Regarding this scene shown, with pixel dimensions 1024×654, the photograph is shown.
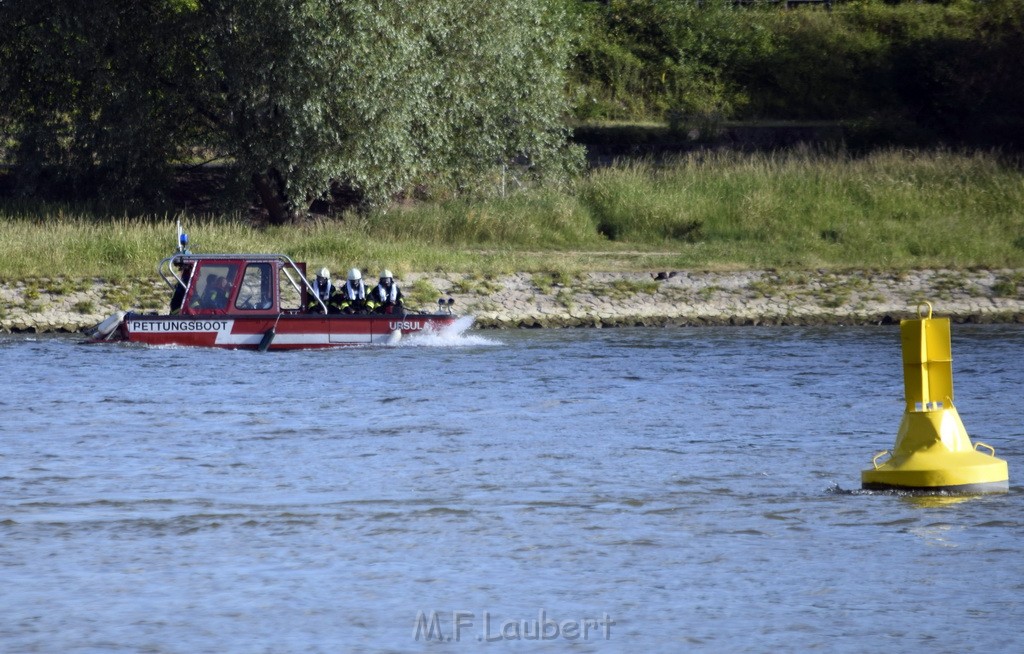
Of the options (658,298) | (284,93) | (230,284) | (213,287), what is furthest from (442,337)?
(284,93)

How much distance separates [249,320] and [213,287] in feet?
2.70

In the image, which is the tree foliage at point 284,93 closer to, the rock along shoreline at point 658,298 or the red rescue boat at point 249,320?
the rock along shoreline at point 658,298

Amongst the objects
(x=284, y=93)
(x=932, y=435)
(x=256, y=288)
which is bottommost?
(x=932, y=435)

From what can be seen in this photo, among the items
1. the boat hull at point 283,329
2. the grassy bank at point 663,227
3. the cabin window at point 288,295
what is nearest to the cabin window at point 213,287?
the boat hull at point 283,329

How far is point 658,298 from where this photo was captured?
1298 inches

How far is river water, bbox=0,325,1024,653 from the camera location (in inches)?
381

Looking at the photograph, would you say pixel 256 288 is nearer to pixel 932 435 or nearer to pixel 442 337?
pixel 442 337

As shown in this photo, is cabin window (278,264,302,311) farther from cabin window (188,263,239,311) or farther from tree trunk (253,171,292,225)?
tree trunk (253,171,292,225)

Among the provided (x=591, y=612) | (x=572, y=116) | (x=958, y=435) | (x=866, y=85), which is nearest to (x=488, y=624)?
(x=591, y=612)

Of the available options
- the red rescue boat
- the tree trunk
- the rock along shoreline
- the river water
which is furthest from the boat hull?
the tree trunk

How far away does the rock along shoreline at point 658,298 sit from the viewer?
31.2 meters

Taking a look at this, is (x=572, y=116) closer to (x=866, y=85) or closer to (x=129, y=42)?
(x=866, y=85)

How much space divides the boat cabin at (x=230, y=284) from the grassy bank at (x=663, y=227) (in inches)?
248

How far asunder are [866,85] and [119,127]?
28420mm
